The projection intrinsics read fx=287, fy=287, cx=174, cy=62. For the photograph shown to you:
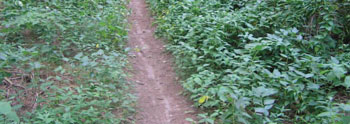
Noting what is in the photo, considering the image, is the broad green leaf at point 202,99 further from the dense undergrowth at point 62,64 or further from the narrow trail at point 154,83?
the dense undergrowth at point 62,64

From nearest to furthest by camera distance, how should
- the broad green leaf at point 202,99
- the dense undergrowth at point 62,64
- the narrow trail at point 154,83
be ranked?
the dense undergrowth at point 62,64 < the broad green leaf at point 202,99 < the narrow trail at point 154,83

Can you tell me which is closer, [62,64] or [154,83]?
[62,64]

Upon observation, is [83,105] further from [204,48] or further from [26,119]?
[204,48]

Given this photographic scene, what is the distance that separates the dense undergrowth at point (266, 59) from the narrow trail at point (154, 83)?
0.90 feet

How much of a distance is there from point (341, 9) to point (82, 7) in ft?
20.1

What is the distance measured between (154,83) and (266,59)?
215cm

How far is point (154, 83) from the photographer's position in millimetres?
5516

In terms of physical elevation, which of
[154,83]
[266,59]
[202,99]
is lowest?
[154,83]

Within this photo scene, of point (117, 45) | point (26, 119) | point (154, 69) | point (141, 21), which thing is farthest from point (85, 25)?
point (26, 119)

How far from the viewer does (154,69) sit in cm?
612

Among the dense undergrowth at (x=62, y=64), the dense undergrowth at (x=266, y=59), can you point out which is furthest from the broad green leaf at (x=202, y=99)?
the dense undergrowth at (x=62, y=64)

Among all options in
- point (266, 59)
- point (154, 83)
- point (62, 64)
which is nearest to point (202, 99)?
point (154, 83)

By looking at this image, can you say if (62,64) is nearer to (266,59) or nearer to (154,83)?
(154,83)

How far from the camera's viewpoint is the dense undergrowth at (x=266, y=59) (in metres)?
4.05
